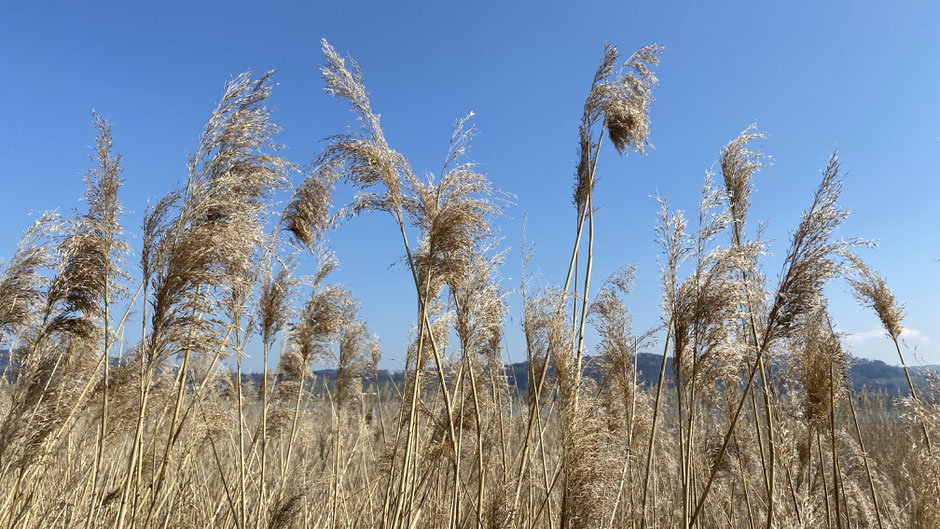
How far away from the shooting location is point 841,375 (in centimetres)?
338

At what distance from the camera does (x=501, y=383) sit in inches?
160

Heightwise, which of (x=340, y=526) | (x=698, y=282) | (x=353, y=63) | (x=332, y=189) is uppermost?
(x=353, y=63)

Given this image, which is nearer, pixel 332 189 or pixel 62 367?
pixel 62 367

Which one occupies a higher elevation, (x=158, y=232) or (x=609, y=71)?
(x=609, y=71)

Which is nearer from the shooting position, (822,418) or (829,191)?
(829,191)

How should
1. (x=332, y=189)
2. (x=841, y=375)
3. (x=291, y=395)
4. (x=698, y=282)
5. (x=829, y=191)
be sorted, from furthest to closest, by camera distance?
(x=291, y=395), (x=332, y=189), (x=841, y=375), (x=829, y=191), (x=698, y=282)

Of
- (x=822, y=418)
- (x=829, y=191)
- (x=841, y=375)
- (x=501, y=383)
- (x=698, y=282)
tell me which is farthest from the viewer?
(x=501, y=383)

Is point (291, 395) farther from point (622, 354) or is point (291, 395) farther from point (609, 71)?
point (609, 71)

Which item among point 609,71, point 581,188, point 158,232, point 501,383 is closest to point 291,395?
point 501,383

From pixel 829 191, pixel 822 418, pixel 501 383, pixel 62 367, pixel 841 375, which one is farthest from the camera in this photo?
pixel 501 383

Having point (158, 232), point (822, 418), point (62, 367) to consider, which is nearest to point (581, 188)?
point (822, 418)

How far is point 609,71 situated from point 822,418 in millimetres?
2660

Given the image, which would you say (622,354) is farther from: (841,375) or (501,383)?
(841,375)

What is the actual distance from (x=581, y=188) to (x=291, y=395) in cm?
405
